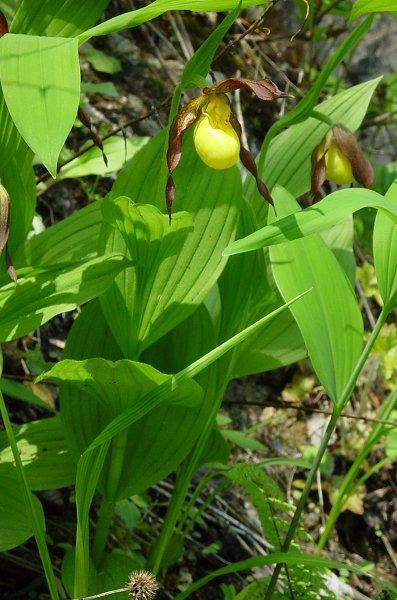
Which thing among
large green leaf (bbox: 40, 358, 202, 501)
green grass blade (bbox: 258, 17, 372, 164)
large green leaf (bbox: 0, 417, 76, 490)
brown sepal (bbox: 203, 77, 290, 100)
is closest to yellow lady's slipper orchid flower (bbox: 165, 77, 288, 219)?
brown sepal (bbox: 203, 77, 290, 100)

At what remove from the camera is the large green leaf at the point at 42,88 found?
822 millimetres

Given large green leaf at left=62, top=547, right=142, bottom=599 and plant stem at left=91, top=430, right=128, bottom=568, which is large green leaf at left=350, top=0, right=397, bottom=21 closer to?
plant stem at left=91, top=430, right=128, bottom=568

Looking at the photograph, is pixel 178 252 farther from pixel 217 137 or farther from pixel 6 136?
pixel 6 136

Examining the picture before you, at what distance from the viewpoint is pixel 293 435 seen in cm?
242

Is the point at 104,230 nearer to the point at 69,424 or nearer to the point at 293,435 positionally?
the point at 69,424

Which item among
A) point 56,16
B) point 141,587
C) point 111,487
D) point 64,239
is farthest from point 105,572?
point 56,16

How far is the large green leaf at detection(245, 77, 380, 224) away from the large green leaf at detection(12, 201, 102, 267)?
362 mm

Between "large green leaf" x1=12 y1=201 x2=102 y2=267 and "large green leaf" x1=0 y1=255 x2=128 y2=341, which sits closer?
"large green leaf" x1=0 y1=255 x2=128 y2=341

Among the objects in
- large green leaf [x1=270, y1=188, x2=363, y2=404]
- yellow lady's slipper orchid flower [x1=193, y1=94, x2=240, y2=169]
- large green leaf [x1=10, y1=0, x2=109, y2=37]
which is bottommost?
large green leaf [x1=270, y1=188, x2=363, y2=404]

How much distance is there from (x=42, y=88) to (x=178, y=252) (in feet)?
1.38

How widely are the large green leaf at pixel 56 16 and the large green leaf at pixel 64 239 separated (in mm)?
369

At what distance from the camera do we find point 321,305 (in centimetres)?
124

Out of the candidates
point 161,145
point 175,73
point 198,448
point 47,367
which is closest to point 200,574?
point 198,448

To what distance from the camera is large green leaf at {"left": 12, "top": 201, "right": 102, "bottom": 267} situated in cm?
151
